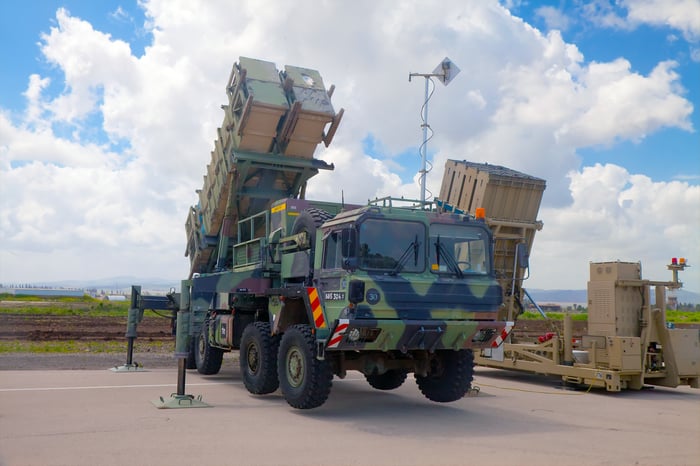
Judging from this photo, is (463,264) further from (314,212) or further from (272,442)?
(272,442)

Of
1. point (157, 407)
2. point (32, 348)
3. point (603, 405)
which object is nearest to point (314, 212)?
point (157, 407)

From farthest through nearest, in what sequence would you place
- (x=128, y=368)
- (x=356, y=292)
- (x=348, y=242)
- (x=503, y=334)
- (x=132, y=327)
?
(x=132, y=327) → (x=128, y=368) → (x=503, y=334) → (x=348, y=242) → (x=356, y=292)

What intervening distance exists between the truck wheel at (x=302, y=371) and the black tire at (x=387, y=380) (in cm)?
225

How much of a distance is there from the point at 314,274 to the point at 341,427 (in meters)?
2.06

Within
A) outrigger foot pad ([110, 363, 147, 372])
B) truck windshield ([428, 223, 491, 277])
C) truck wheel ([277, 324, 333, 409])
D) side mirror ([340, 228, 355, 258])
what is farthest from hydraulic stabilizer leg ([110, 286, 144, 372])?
truck windshield ([428, 223, 491, 277])

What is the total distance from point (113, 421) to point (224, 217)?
5.52 metres

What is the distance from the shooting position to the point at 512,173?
13.7 metres

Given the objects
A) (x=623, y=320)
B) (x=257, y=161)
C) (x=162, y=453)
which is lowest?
(x=162, y=453)

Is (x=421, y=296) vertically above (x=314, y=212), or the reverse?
(x=314, y=212)

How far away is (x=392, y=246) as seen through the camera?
28.9 feet

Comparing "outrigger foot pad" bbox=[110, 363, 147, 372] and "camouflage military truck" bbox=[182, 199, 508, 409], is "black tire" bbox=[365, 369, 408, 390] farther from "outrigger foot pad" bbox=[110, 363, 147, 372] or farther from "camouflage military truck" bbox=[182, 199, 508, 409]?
"outrigger foot pad" bbox=[110, 363, 147, 372]

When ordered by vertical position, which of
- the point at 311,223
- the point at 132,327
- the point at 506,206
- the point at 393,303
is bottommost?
the point at 132,327

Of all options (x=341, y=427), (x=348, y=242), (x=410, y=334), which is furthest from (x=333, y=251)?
(x=341, y=427)

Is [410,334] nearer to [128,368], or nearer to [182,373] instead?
[182,373]
